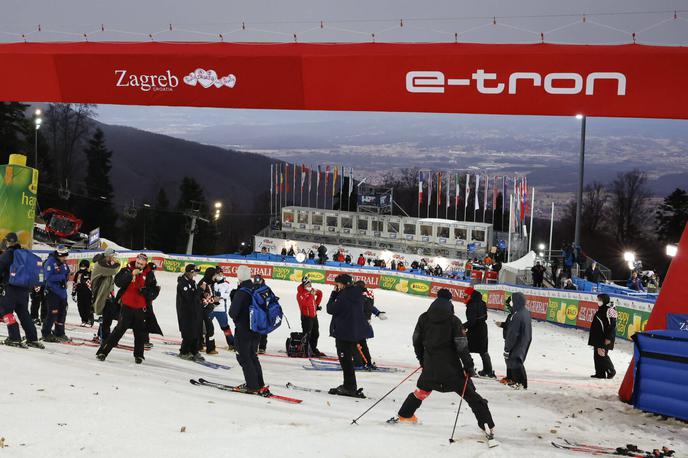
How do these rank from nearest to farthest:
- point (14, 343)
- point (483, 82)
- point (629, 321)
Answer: point (483, 82)
point (14, 343)
point (629, 321)

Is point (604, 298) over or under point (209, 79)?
under

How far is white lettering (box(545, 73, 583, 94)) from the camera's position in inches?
348

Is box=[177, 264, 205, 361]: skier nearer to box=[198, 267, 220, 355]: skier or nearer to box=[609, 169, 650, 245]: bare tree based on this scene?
box=[198, 267, 220, 355]: skier

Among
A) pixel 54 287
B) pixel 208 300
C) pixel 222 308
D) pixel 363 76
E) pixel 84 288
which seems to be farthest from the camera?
pixel 84 288

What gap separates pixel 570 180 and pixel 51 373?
401 feet

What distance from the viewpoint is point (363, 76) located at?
938 cm

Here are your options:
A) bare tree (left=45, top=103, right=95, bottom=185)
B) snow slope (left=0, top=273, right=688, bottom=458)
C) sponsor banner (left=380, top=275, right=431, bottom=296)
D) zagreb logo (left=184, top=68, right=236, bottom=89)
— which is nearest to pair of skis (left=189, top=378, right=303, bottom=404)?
snow slope (left=0, top=273, right=688, bottom=458)

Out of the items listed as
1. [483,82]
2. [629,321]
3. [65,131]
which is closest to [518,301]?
[483,82]

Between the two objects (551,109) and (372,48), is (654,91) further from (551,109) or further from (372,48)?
(372,48)

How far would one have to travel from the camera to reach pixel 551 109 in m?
9.00

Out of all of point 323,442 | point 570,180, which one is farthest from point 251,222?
point 323,442

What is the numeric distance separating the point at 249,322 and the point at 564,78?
Result: 4606mm

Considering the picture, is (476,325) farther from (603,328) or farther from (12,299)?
(12,299)

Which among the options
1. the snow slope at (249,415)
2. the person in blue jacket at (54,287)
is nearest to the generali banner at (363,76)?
the person in blue jacket at (54,287)
